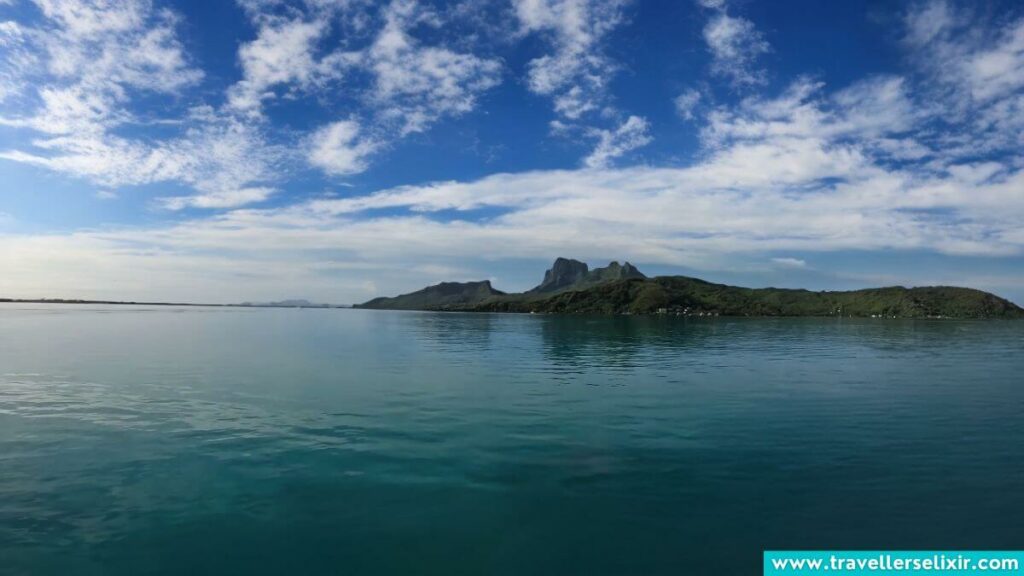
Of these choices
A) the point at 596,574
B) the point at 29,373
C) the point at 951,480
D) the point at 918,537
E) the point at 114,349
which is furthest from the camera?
the point at 114,349

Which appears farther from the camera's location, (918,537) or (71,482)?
(71,482)

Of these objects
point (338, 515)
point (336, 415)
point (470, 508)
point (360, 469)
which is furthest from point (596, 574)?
point (336, 415)

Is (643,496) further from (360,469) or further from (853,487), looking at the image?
(360,469)

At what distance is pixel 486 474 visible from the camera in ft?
85.9

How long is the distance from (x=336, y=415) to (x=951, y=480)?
120ft

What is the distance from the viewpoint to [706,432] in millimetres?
35094

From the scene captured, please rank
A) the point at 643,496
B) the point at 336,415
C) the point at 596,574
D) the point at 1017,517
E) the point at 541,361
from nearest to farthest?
1. the point at 596,574
2. the point at 1017,517
3. the point at 643,496
4. the point at 336,415
5. the point at 541,361

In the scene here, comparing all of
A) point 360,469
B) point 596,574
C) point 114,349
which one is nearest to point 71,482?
point 360,469

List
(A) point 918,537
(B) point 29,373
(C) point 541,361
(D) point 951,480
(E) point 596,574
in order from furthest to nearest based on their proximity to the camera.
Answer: (C) point 541,361
(B) point 29,373
(D) point 951,480
(A) point 918,537
(E) point 596,574

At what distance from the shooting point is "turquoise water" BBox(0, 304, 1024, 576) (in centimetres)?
1823

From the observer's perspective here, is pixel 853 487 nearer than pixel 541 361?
Yes

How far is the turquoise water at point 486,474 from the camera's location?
59.8 ft

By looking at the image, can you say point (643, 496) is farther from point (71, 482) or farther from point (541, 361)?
point (541, 361)

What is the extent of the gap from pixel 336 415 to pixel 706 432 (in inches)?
1021
